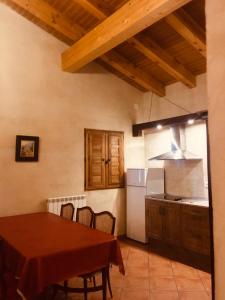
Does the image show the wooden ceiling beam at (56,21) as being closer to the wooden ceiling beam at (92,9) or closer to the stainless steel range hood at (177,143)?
the wooden ceiling beam at (92,9)

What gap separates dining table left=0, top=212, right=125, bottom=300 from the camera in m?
1.98

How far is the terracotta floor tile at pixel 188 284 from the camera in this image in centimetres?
310

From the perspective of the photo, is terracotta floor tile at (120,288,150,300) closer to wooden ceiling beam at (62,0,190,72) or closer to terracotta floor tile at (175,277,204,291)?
terracotta floor tile at (175,277,204,291)

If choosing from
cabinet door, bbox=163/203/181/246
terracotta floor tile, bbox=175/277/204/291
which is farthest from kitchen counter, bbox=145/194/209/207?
terracotta floor tile, bbox=175/277/204/291

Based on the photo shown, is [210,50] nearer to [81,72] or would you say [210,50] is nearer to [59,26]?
[59,26]

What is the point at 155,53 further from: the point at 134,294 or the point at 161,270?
the point at 134,294

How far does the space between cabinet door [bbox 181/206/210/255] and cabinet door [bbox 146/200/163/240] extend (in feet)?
1.56

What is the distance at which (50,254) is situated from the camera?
2082 mm

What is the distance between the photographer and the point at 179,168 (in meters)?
4.83

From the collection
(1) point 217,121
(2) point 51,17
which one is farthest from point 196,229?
(2) point 51,17

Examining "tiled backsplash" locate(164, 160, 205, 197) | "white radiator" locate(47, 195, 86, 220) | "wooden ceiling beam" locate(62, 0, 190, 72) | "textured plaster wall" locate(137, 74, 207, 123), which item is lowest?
"white radiator" locate(47, 195, 86, 220)

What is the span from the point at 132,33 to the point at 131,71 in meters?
1.56

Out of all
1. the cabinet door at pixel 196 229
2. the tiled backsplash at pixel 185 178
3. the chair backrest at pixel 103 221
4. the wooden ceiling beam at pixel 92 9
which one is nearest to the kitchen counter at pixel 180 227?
the cabinet door at pixel 196 229

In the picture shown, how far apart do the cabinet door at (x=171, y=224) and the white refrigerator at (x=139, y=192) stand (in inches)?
20.1
